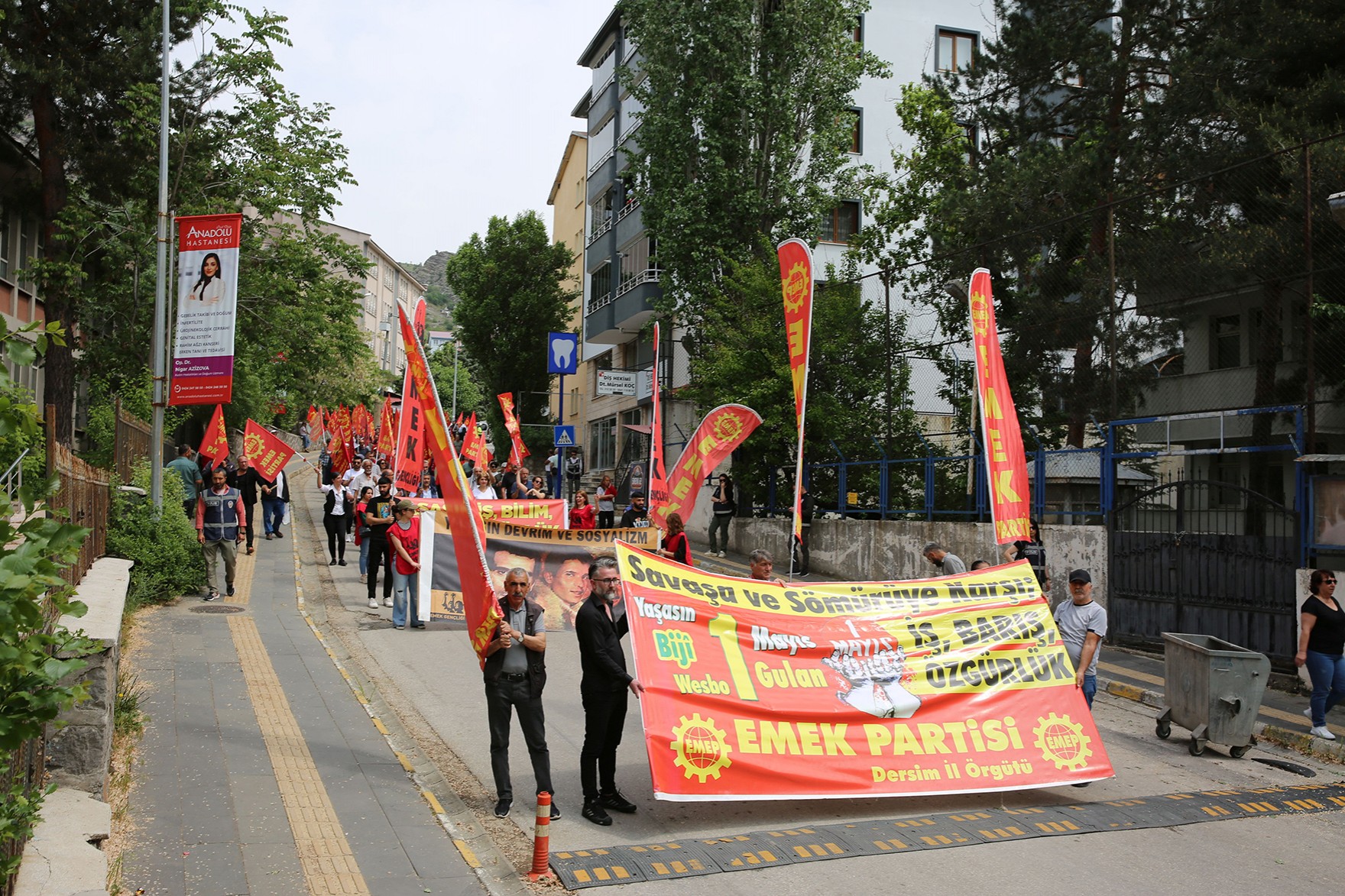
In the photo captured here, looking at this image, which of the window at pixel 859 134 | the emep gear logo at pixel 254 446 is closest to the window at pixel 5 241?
the emep gear logo at pixel 254 446

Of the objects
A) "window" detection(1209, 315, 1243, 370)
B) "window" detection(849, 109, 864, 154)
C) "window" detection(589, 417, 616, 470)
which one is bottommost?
"window" detection(589, 417, 616, 470)

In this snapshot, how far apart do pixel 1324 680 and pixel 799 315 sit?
7317 mm

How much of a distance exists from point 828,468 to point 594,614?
16.4 meters

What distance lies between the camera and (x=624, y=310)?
40.7 m

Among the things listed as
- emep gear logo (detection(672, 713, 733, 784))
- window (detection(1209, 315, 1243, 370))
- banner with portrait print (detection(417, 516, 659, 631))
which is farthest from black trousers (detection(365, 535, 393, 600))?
window (detection(1209, 315, 1243, 370))

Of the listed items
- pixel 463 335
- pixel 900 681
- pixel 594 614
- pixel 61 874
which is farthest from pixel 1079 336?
pixel 463 335

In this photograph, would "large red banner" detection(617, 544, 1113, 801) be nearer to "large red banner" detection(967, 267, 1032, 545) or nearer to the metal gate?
"large red banner" detection(967, 267, 1032, 545)

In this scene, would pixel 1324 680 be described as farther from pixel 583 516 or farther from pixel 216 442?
pixel 216 442

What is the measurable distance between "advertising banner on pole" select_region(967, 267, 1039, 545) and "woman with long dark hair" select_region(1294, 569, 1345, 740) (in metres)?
2.72

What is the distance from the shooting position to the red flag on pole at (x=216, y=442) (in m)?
20.2

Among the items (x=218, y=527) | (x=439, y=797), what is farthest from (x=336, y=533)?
(x=439, y=797)

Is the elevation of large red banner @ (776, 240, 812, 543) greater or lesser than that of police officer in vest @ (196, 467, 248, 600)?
greater

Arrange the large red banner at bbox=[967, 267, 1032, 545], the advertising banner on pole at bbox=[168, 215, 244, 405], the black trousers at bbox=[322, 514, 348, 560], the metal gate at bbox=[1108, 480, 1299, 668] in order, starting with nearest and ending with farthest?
the large red banner at bbox=[967, 267, 1032, 545]
the metal gate at bbox=[1108, 480, 1299, 668]
the advertising banner on pole at bbox=[168, 215, 244, 405]
the black trousers at bbox=[322, 514, 348, 560]

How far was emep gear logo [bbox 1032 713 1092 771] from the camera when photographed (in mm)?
8203
